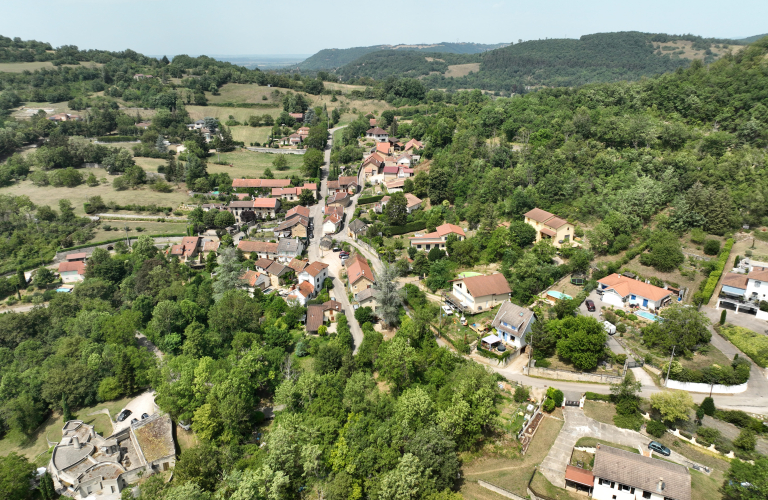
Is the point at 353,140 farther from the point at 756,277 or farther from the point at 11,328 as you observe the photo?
the point at 756,277

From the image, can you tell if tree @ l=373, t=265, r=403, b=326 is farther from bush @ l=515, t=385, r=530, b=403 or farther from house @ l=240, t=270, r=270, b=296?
house @ l=240, t=270, r=270, b=296

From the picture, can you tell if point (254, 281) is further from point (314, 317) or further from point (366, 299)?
point (366, 299)

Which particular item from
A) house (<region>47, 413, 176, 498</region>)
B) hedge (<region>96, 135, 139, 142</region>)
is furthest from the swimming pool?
hedge (<region>96, 135, 139, 142</region>)

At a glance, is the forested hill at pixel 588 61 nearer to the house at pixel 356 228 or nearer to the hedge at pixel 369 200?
the hedge at pixel 369 200

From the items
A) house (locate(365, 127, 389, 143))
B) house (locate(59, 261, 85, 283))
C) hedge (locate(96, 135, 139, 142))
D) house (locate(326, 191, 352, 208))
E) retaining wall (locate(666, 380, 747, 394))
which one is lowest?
house (locate(59, 261, 85, 283))

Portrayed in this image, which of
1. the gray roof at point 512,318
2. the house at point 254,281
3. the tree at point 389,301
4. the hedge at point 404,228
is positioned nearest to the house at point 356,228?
the hedge at point 404,228

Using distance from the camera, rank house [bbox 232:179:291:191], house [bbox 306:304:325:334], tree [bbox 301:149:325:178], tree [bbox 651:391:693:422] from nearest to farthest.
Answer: tree [bbox 651:391:693:422] → house [bbox 306:304:325:334] → house [bbox 232:179:291:191] → tree [bbox 301:149:325:178]

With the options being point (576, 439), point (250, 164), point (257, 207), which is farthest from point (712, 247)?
point (250, 164)
